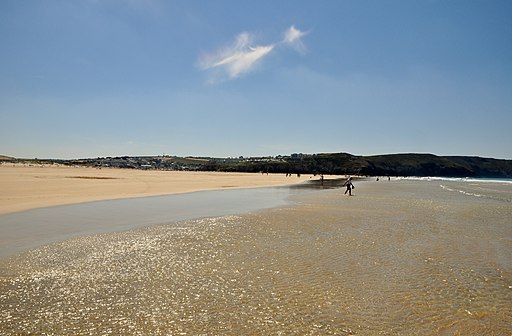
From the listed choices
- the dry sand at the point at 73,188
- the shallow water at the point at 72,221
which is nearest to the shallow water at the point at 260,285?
the shallow water at the point at 72,221

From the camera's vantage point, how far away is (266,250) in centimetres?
1255

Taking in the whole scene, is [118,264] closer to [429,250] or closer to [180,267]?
[180,267]

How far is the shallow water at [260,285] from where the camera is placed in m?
6.54

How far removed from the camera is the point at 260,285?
8.72m

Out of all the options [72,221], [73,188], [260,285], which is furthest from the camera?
[73,188]

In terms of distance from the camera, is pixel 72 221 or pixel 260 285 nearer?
pixel 260 285

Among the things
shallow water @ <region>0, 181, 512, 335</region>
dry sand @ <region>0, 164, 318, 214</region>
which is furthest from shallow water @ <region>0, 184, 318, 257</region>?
dry sand @ <region>0, 164, 318, 214</region>

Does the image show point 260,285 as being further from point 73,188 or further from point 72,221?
point 73,188

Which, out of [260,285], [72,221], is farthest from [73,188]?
[260,285]

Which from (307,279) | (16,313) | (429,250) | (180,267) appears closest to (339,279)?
(307,279)

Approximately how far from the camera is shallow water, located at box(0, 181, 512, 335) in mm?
6543

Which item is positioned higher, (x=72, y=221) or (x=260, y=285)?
(x=260, y=285)

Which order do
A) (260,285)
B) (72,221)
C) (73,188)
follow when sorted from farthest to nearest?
(73,188)
(72,221)
(260,285)

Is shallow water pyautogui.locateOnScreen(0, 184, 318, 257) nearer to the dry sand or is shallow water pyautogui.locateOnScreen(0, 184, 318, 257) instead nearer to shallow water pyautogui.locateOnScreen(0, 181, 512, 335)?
shallow water pyautogui.locateOnScreen(0, 181, 512, 335)
